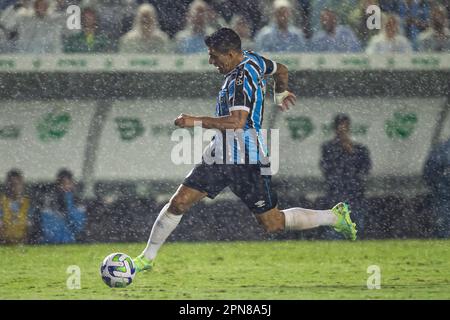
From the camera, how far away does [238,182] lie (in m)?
8.38

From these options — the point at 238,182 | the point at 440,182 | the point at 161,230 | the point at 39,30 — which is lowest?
the point at 161,230

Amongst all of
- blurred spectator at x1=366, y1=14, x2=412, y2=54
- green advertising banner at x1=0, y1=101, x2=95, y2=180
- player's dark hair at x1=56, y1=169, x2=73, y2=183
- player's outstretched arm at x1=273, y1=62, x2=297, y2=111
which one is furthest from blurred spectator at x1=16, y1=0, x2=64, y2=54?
player's outstretched arm at x1=273, y1=62, x2=297, y2=111

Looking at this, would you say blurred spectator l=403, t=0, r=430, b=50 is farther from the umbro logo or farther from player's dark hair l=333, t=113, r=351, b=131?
the umbro logo

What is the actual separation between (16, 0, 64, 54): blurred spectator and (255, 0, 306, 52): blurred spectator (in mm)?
1791

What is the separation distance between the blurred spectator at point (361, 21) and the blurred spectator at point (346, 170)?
90 centimetres

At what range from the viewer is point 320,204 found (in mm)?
11148

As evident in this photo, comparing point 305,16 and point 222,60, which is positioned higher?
point 305,16

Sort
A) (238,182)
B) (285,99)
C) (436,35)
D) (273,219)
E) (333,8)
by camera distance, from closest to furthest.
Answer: (238,182), (273,219), (285,99), (436,35), (333,8)

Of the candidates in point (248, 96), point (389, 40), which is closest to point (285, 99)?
point (248, 96)

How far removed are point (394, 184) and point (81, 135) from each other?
2.81 metres

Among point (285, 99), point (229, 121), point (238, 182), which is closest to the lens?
point (229, 121)

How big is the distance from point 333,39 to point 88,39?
219 cm

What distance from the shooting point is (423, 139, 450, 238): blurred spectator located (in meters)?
11.2

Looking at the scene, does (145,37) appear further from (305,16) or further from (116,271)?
(116,271)
